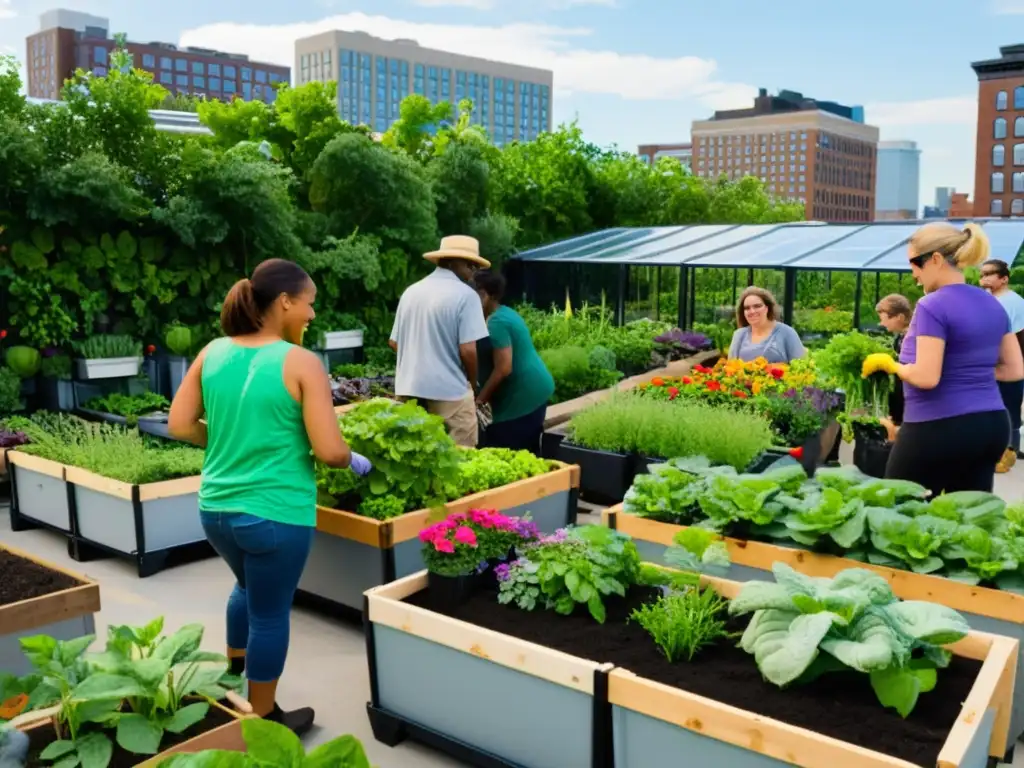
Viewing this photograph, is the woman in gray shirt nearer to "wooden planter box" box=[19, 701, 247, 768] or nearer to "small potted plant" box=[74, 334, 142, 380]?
"small potted plant" box=[74, 334, 142, 380]

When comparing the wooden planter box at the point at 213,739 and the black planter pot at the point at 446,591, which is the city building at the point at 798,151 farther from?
the wooden planter box at the point at 213,739

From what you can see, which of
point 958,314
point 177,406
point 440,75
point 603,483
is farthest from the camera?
point 440,75

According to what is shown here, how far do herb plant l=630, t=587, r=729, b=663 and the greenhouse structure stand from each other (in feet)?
24.7

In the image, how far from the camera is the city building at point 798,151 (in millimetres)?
142375

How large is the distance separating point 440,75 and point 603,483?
15493 centimetres

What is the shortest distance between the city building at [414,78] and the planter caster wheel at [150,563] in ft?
468

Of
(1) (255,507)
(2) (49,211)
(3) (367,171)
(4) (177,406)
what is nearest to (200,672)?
(1) (255,507)

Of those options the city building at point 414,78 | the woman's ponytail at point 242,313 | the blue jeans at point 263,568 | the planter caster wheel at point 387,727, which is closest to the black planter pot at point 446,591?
the planter caster wheel at point 387,727

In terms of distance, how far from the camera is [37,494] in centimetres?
566

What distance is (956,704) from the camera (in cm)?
260

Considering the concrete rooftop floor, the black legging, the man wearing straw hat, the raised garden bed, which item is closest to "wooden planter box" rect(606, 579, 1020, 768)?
the raised garden bed

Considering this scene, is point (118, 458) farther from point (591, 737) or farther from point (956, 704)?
point (956, 704)

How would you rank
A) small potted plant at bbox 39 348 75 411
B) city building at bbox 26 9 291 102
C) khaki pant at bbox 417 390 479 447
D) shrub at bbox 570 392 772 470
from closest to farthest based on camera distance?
1. khaki pant at bbox 417 390 479 447
2. shrub at bbox 570 392 772 470
3. small potted plant at bbox 39 348 75 411
4. city building at bbox 26 9 291 102

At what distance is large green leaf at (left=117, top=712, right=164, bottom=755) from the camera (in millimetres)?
2318
